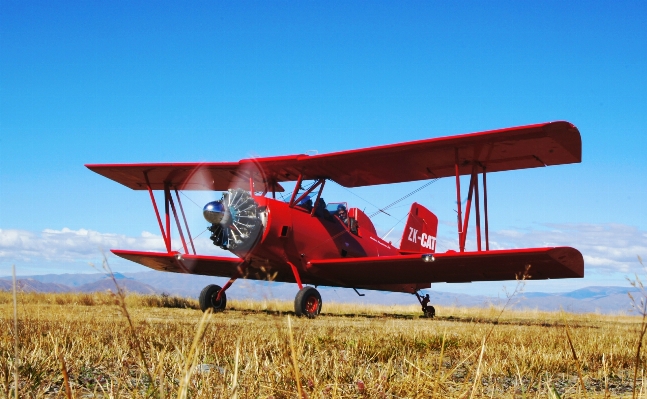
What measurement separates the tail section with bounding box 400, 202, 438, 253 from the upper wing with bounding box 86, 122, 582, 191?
3456 millimetres

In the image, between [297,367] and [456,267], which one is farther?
[456,267]

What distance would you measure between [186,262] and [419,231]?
7.01 metres

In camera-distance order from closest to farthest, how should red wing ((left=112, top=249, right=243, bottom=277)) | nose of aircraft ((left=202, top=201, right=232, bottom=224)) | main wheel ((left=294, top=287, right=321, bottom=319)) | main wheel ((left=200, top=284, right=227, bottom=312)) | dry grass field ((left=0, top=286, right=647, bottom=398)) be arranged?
dry grass field ((left=0, top=286, right=647, bottom=398))
nose of aircraft ((left=202, top=201, right=232, bottom=224))
main wheel ((left=294, top=287, right=321, bottom=319))
main wheel ((left=200, top=284, right=227, bottom=312))
red wing ((left=112, top=249, right=243, bottom=277))

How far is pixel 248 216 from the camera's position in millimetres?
10977

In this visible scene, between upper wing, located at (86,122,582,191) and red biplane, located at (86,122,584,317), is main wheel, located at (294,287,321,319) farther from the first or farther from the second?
upper wing, located at (86,122,582,191)

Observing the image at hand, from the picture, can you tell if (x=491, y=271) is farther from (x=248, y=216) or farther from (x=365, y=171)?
(x=248, y=216)

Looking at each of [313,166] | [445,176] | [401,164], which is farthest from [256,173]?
[445,176]

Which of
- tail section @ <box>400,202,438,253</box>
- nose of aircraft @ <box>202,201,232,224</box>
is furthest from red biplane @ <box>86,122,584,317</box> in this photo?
tail section @ <box>400,202,438,253</box>

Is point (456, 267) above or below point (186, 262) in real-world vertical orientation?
below

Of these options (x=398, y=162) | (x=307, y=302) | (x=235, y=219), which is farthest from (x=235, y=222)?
(x=398, y=162)

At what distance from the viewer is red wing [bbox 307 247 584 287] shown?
1023 cm

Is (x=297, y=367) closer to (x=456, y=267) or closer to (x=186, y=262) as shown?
(x=456, y=267)

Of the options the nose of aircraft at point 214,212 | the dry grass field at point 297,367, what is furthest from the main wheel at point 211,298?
the dry grass field at point 297,367

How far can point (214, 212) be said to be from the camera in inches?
420
